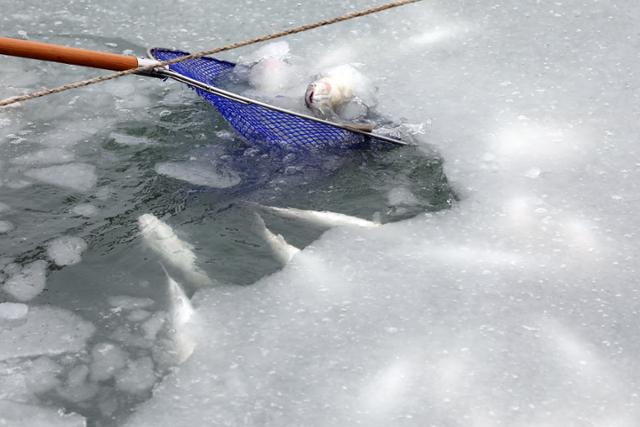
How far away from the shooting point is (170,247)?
8.52ft

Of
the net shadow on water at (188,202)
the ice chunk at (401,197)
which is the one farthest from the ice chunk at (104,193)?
the ice chunk at (401,197)

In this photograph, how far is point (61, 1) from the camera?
3.87 meters

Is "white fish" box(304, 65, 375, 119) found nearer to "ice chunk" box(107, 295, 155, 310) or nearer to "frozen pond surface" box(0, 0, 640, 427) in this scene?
"frozen pond surface" box(0, 0, 640, 427)

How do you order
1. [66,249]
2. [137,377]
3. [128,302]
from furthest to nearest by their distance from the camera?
[66,249] → [128,302] → [137,377]

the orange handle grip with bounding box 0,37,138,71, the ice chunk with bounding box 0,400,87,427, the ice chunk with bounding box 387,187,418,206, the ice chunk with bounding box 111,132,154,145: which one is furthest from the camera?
the ice chunk with bounding box 111,132,154,145

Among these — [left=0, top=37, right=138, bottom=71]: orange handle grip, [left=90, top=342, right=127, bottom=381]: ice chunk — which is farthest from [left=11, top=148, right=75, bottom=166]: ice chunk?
[left=90, top=342, right=127, bottom=381]: ice chunk

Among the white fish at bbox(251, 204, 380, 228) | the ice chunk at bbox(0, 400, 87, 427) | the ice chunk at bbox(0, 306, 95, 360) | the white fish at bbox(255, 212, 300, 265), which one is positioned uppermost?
the white fish at bbox(251, 204, 380, 228)

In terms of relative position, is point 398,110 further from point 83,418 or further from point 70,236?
point 83,418

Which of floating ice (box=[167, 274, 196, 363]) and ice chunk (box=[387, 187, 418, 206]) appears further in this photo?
ice chunk (box=[387, 187, 418, 206])

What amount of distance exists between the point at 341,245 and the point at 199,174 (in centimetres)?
56

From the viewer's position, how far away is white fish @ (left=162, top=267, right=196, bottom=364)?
88.4 inches

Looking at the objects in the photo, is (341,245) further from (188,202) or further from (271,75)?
(271,75)

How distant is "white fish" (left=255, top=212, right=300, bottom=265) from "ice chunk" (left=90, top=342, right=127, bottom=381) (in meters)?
0.52

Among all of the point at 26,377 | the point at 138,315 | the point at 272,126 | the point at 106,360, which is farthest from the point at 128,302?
the point at 272,126
